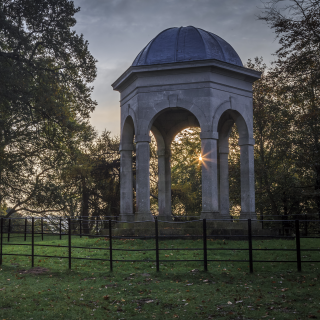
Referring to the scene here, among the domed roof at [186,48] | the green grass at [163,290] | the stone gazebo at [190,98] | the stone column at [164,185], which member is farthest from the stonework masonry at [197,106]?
the green grass at [163,290]

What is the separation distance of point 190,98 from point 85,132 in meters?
Answer: 8.12

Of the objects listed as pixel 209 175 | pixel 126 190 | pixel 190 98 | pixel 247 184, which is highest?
pixel 190 98

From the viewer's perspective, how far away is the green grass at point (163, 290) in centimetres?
743

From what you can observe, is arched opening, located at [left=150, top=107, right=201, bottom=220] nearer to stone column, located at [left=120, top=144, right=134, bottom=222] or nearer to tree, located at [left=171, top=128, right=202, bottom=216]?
stone column, located at [left=120, top=144, right=134, bottom=222]

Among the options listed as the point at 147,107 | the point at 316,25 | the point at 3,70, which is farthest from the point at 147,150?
the point at 316,25

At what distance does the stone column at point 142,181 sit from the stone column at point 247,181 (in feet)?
13.9

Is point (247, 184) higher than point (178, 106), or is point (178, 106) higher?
point (178, 106)

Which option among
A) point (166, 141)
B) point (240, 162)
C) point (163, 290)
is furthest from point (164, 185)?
point (163, 290)

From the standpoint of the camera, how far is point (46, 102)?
16438 millimetres

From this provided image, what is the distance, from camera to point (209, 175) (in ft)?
54.1

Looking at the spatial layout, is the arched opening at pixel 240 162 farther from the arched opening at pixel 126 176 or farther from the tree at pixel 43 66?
the tree at pixel 43 66

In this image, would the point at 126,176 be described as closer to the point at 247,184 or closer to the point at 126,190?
the point at 126,190

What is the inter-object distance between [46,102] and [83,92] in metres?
2.28

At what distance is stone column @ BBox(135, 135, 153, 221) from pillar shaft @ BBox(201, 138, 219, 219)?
2.33 meters
